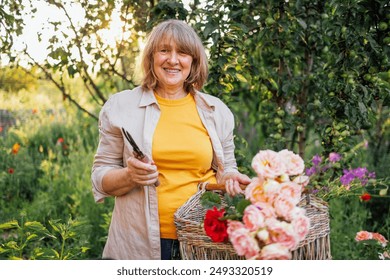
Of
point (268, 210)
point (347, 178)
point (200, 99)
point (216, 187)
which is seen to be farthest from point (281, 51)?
point (268, 210)

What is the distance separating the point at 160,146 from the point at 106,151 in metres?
0.21

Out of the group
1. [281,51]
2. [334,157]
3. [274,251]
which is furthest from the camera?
[281,51]

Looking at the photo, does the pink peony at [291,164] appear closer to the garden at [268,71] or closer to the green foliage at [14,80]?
the garden at [268,71]

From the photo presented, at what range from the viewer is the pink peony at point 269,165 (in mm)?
1388

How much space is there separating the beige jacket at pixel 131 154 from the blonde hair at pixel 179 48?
0.07m

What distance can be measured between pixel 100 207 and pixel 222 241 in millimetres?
2334

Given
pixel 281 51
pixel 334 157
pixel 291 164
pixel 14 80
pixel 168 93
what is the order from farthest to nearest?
1. pixel 14 80
2. pixel 281 51
3. pixel 334 157
4. pixel 168 93
5. pixel 291 164

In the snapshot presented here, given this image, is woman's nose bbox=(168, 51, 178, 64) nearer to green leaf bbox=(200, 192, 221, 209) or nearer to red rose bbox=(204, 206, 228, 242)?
green leaf bbox=(200, 192, 221, 209)

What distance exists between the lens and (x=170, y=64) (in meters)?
1.92

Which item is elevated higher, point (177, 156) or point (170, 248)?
point (177, 156)

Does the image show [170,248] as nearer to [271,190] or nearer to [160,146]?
[160,146]

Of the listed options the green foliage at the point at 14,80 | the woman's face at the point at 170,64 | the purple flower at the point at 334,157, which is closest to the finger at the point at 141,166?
the woman's face at the point at 170,64

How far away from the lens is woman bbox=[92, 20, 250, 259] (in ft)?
6.14

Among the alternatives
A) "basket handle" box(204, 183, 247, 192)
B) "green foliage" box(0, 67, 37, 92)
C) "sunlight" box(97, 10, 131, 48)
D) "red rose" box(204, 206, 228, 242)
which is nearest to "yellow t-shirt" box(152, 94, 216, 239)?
"basket handle" box(204, 183, 247, 192)
